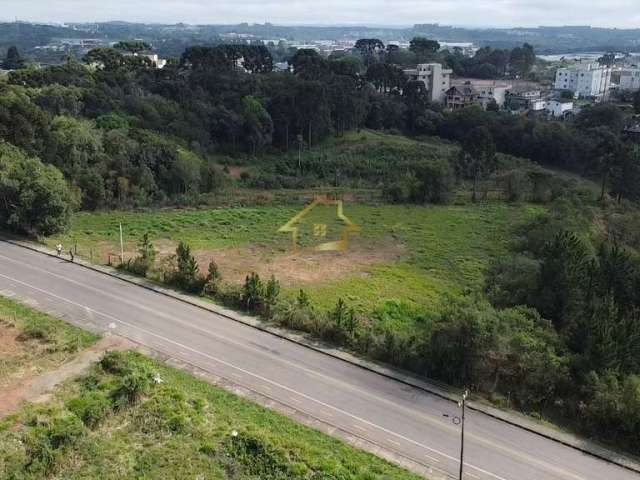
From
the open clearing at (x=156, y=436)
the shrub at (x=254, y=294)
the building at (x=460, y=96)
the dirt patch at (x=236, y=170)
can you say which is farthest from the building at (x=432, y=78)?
the open clearing at (x=156, y=436)

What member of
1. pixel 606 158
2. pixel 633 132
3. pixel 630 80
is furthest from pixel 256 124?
pixel 630 80

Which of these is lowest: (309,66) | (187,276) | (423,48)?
(187,276)

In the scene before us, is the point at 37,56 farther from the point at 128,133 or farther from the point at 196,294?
the point at 196,294

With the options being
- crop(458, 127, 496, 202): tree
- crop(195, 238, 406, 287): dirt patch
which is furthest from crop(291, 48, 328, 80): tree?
crop(195, 238, 406, 287): dirt patch

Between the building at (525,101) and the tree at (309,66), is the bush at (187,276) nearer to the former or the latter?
the tree at (309,66)

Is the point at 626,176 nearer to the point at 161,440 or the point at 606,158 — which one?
the point at 606,158

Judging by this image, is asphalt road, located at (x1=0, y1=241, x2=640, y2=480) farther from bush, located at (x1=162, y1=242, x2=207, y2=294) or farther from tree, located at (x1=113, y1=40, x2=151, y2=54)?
tree, located at (x1=113, y1=40, x2=151, y2=54)
